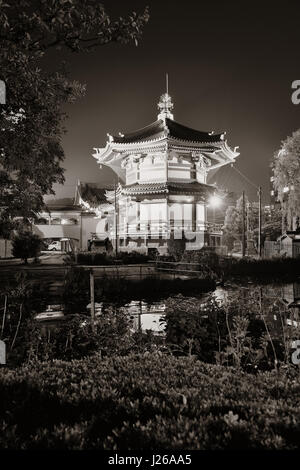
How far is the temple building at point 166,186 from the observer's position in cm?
3425

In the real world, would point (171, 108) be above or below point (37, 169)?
above

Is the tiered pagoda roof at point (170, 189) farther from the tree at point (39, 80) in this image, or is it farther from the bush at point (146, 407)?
the bush at point (146, 407)

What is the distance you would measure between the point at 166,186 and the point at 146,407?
3036cm

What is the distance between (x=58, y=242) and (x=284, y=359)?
45716 millimetres

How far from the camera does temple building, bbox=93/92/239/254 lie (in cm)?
3425

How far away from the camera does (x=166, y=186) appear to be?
3322 cm

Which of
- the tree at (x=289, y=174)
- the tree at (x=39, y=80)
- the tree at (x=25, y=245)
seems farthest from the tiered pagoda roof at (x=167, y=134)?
the tree at (x=39, y=80)

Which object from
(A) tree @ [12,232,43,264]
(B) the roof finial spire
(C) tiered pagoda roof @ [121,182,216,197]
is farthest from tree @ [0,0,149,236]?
(B) the roof finial spire

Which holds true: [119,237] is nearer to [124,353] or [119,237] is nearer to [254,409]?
[124,353]

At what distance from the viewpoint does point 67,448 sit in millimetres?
2830

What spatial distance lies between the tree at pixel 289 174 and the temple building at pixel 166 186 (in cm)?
600

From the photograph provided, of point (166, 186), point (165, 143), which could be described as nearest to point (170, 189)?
point (166, 186)

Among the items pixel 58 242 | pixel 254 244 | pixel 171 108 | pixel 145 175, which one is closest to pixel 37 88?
pixel 145 175

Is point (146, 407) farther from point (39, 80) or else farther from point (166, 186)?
point (166, 186)
